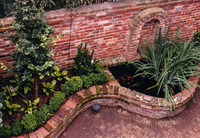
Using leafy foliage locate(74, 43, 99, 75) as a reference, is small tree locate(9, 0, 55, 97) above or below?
above

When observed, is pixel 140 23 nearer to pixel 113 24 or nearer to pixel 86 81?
pixel 113 24

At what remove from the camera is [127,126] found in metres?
4.42

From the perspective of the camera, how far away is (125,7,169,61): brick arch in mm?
4766

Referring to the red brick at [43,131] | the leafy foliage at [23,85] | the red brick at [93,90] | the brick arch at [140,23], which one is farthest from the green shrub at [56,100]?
the brick arch at [140,23]

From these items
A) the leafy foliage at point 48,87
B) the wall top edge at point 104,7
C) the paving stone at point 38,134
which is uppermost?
the wall top edge at point 104,7

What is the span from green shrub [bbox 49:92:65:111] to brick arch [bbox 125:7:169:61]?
227 cm

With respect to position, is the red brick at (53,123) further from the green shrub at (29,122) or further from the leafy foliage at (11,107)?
the leafy foliage at (11,107)

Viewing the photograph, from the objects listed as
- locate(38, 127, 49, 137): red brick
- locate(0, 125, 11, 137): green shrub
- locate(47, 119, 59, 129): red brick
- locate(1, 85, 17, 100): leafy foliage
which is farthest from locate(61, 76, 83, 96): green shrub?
locate(0, 125, 11, 137): green shrub

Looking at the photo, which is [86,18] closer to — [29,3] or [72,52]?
[72,52]

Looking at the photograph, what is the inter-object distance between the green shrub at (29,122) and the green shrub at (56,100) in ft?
1.39

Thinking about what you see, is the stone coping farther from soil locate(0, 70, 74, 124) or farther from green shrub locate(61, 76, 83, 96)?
soil locate(0, 70, 74, 124)

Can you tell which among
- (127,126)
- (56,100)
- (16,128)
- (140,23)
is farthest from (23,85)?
(140,23)

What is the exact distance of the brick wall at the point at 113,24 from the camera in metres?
4.28

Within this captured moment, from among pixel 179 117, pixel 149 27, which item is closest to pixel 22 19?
pixel 149 27
